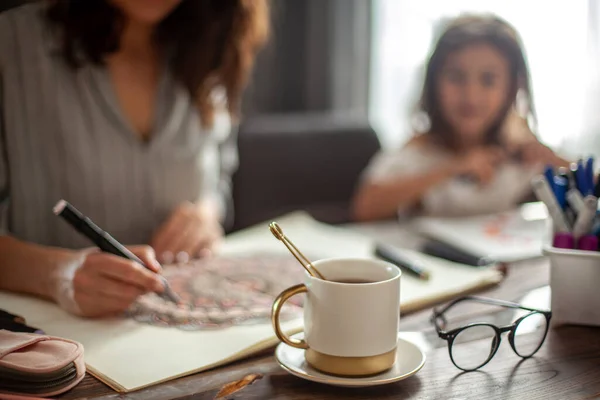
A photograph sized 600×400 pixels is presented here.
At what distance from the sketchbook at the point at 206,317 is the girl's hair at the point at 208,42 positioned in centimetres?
30

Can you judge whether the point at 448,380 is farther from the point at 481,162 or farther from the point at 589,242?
the point at 481,162

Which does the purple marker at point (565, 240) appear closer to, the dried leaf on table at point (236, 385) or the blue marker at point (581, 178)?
the blue marker at point (581, 178)

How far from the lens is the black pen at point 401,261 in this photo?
2.92ft

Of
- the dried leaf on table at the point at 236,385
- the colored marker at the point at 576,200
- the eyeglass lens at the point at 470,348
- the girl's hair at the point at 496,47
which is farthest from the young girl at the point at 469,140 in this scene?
the dried leaf on table at the point at 236,385

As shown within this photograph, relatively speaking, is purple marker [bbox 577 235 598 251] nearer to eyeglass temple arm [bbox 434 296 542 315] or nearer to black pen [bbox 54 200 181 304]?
eyeglass temple arm [bbox 434 296 542 315]

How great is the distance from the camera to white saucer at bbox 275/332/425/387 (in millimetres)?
575

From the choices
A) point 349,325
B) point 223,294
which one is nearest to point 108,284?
point 223,294

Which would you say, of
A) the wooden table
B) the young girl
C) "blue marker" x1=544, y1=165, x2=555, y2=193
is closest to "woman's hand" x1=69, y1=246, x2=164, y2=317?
the wooden table

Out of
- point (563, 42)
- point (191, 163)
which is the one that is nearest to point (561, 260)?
point (191, 163)

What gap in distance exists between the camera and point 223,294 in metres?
0.82

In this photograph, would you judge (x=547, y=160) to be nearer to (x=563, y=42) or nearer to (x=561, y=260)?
(x=563, y=42)

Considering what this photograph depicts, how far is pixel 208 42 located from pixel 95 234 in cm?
53

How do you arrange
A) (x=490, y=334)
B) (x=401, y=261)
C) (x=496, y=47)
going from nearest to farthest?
(x=490, y=334)
(x=401, y=261)
(x=496, y=47)

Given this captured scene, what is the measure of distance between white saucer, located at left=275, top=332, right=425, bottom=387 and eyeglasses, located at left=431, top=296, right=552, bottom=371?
0.04m
